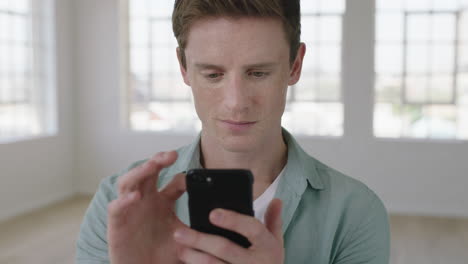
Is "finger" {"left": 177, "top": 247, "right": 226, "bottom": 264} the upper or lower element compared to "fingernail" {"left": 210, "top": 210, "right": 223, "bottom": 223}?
lower

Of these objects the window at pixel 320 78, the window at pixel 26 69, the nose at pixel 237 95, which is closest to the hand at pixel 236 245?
the nose at pixel 237 95

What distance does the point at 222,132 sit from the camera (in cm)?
112

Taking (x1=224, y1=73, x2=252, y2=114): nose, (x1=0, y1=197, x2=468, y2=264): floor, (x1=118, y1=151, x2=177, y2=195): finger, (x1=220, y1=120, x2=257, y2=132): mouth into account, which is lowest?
(x1=0, y1=197, x2=468, y2=264): floor

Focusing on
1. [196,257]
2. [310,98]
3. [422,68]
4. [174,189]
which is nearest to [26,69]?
[310,98]

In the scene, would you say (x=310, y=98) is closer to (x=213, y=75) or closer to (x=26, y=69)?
(x=26, y=69)

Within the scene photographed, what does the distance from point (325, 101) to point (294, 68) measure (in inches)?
212

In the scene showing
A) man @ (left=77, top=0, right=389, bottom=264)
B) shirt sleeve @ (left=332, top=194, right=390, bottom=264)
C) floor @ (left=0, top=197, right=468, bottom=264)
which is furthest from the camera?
floor @ (left=0, top=197, right=468, bottom=264)

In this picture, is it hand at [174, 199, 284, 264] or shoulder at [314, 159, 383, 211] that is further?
shoulder at [314, 159, 383, 211]

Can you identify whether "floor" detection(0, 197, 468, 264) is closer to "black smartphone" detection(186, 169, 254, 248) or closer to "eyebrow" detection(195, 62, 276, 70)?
"eyebrow" detection(195, 62, 276, 70)

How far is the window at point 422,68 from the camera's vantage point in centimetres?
623

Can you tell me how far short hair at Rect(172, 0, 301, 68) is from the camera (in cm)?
109

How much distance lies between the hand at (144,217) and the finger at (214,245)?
9 centimetres

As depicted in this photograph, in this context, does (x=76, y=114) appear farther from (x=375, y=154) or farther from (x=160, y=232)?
(x=160, y=232)

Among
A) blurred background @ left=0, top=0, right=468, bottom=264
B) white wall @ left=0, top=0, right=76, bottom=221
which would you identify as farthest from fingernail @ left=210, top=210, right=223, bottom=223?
white wall @ left=0, top=0, right=76, bottom=221
